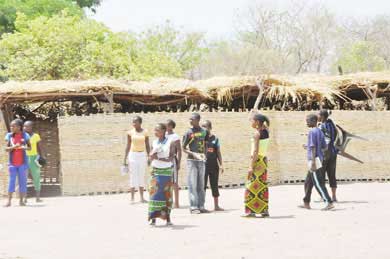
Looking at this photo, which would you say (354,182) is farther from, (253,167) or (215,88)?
(253,167)

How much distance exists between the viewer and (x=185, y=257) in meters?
6.67

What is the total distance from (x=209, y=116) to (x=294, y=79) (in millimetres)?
2447

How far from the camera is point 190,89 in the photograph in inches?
596

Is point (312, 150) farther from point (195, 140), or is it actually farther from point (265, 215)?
point (195, 140)

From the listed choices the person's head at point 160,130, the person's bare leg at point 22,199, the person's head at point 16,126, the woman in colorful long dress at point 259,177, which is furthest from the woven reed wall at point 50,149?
the woman in colorful long dress at point 259,177

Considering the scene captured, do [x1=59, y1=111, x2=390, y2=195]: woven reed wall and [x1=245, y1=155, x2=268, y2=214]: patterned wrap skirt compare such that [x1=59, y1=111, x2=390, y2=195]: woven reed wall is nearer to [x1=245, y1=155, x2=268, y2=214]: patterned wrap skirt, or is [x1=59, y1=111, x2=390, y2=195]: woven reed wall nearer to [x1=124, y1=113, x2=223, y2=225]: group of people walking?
[x1=124, y1=113, x2=223, y2=225]: group of people walking

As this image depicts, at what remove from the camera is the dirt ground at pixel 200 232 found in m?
6.97

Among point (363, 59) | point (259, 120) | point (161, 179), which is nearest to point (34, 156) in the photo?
point (161, 179)

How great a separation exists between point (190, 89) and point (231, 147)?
1615mm

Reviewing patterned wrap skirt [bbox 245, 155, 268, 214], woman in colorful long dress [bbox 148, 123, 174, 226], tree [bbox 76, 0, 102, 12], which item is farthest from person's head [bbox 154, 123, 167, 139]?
tree [bbox 76, 0, 102, 12]

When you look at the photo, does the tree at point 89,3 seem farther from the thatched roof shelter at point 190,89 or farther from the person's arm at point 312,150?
the person's arm at point 312,150

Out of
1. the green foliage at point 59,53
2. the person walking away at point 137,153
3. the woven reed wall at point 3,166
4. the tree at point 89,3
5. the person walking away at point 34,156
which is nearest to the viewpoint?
the person walking away at point 137,153

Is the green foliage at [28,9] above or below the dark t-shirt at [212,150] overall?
above

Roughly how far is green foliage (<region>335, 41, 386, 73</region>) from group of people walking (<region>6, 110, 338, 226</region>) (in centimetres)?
3841
